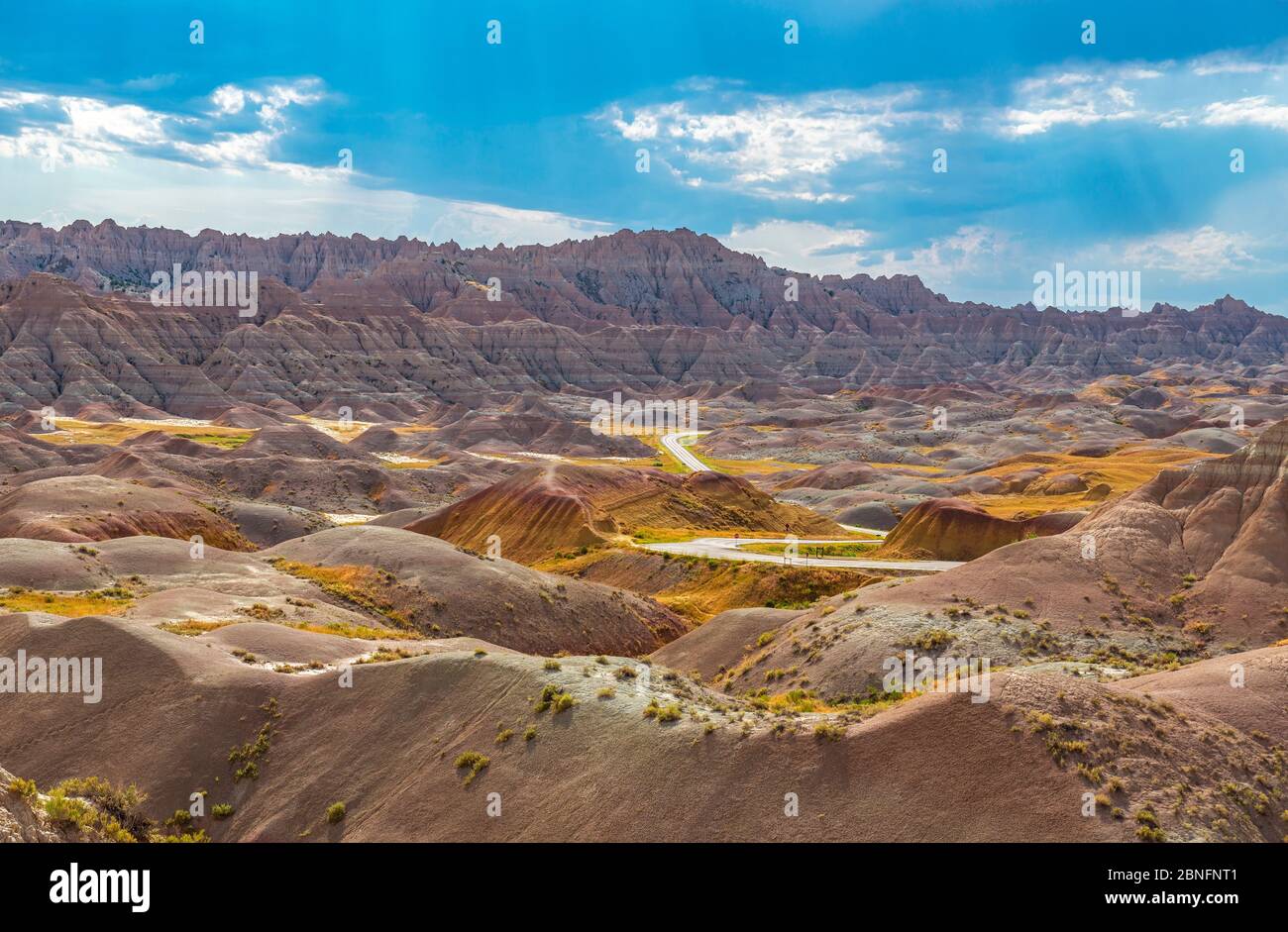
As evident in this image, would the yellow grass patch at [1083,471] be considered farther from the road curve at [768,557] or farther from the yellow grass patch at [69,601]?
the yellow grass patch at [69,601]

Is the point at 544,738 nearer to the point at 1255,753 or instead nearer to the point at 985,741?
the point at 985,741

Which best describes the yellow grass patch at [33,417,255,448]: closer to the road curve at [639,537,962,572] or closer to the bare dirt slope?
the road curve at [639,537,962,572]

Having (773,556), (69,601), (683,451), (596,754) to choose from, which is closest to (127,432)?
(683,451)

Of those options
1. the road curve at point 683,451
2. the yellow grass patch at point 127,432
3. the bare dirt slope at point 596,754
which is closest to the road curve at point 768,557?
the bare dirt slope at point 596,754

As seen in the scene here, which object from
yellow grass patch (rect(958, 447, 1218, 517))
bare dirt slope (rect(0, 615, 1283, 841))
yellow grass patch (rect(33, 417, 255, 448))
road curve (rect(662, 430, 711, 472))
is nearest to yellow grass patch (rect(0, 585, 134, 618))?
bare dirt slope (rect(0, 615, 1283, 841))

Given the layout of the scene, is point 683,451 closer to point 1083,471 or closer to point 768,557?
point 1083,471
